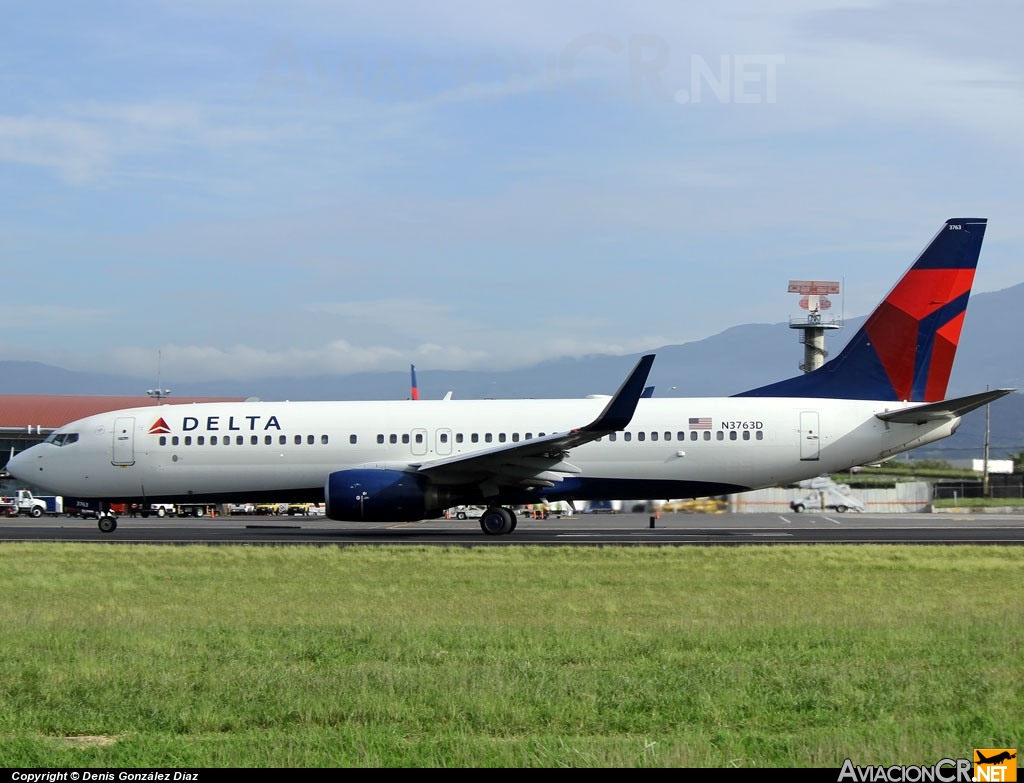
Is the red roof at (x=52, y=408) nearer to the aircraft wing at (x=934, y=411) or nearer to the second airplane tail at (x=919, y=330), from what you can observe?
the second airplane tail at (x=919, y=330)

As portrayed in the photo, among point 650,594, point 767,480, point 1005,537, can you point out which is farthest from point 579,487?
point 650,594

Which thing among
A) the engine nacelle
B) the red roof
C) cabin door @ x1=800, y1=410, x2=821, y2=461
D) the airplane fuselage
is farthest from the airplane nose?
the red roof

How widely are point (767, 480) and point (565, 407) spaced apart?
18.9 feet

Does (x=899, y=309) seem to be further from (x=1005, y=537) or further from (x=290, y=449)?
(x=290, y=449)

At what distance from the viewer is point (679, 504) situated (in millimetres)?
54875

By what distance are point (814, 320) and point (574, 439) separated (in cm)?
8157

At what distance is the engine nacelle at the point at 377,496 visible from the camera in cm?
2903

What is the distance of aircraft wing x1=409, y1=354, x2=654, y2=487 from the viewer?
2694cm

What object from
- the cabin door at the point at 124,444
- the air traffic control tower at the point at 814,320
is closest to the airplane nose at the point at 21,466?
the cabin door at the point at 124,444

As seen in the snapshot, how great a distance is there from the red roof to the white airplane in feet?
154

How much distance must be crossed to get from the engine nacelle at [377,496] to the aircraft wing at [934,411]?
12.0 meters

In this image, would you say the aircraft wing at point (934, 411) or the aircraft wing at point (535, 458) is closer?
the aircraft wing at point (535, 458)

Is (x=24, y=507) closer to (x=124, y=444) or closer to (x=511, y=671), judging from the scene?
(x=124, y=444)

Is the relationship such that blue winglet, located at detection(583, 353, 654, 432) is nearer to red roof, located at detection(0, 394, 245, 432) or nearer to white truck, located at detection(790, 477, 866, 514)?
white truck, located at detection(790, 477, 866, 514)
